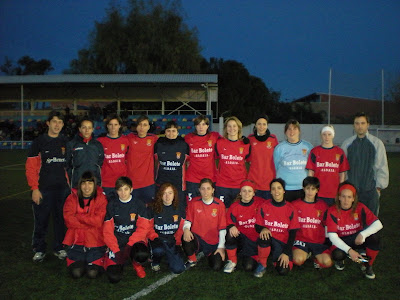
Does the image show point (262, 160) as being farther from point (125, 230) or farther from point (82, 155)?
point (82, 155)

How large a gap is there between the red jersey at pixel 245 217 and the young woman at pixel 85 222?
1630 mm

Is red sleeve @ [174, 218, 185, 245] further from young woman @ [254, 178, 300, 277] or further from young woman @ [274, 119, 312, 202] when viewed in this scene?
young woman @ [274, 119, 312, 202]

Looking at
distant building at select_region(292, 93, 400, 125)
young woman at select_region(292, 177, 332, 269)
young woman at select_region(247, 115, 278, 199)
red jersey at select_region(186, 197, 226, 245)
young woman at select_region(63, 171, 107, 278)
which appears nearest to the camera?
young woman at select_region(63, 171, 107, 278)

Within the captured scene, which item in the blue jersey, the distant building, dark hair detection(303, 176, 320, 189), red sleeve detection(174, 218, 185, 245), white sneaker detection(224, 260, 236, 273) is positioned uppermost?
the distant building

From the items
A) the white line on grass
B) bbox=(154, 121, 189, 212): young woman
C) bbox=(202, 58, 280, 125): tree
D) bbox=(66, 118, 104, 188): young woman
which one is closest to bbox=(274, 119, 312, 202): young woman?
bbox=(154, 121, 189, 212): young woman

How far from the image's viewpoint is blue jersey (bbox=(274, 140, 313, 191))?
4.90m

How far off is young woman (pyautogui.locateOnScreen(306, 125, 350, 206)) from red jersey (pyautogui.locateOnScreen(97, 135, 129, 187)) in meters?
2.64

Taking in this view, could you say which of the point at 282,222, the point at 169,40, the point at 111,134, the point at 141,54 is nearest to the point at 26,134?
the point at 141,54

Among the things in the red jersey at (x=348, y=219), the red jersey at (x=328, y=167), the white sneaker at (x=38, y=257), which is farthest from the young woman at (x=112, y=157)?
the red jersey at (x=348, y=219)

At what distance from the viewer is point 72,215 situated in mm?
4395

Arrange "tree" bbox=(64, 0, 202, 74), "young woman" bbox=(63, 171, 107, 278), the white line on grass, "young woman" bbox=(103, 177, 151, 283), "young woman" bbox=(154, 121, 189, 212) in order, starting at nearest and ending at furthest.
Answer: the white line on grass
"young woman" bbox=(103, 177, 151, 283)
"young woman" bbox=(63, 171, 107, 278)
"young woman" bbox=(154, 121, 189, 212)
"tree" bbox=(64, 0, 202, 74)

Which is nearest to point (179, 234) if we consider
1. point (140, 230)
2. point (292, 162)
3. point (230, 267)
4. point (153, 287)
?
point (140, 230)

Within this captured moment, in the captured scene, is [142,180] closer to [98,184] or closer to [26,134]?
[98,184]

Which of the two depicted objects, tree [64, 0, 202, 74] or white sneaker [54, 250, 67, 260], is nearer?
white sneaker [54, 250, 67, 260]
